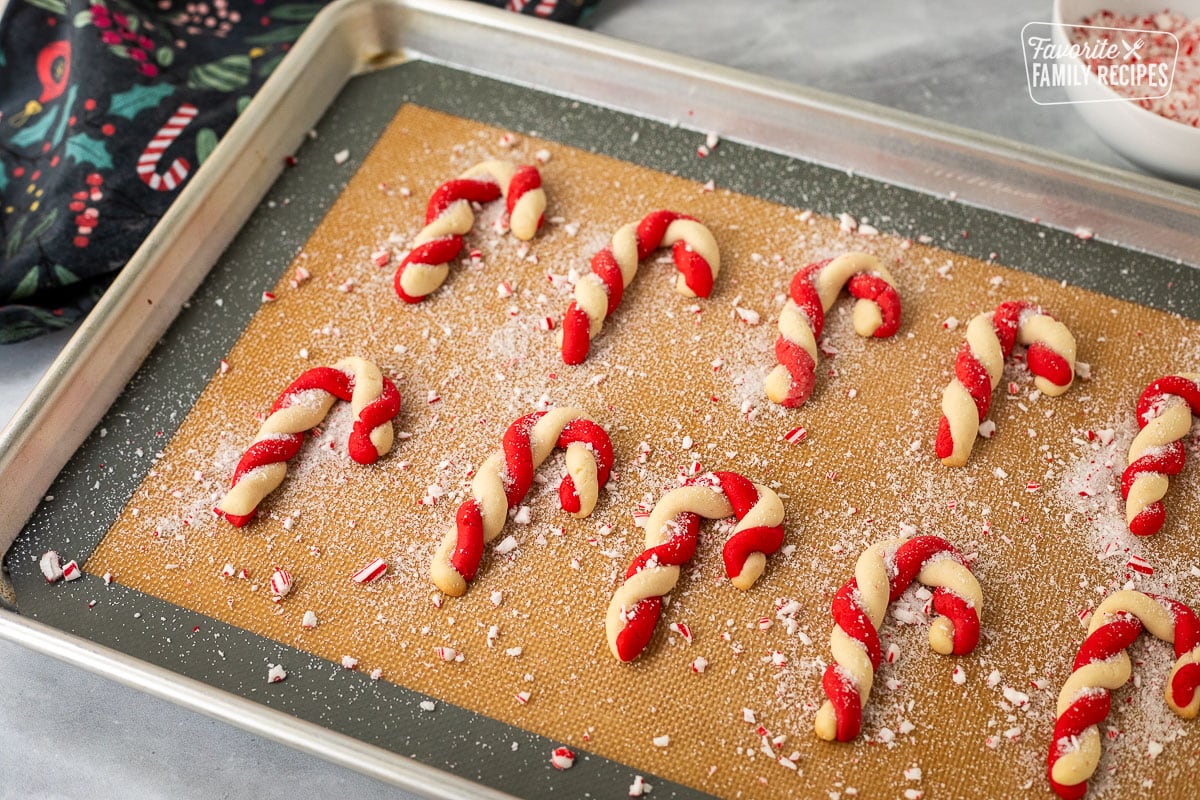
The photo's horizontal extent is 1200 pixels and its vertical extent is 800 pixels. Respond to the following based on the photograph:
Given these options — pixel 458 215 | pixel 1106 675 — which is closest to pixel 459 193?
Result: pixel 458 215

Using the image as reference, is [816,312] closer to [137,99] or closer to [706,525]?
[706,525]

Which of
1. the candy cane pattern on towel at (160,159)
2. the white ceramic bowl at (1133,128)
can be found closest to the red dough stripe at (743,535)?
the white ceramic bowl at (1133,128)

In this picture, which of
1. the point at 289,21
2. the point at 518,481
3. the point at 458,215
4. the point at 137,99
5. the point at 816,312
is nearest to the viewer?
the point at 518,481

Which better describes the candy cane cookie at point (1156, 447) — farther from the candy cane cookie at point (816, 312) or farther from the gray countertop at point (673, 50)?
the gray countertop at point (673, 50)

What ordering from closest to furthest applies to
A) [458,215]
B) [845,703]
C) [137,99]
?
1. [845,703]
2. [458,215]
3. [137,99]

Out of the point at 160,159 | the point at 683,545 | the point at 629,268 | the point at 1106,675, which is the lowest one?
the point at 1106,675

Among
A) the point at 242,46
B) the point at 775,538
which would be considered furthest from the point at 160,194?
the point at 775,538
